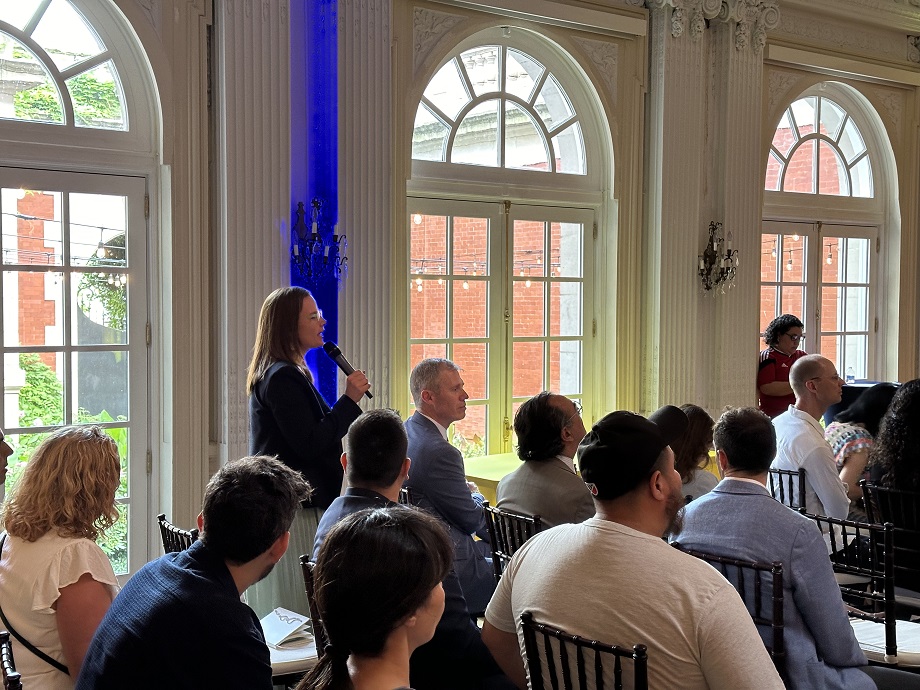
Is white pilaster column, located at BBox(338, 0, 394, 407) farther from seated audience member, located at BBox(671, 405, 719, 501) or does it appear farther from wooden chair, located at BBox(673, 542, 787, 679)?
wooden chair, located at BBox(673, 542, 787, 679)

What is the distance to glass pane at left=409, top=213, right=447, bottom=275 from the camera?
19.1 feet

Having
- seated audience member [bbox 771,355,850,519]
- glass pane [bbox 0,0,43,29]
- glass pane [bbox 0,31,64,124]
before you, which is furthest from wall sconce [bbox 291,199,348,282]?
seated audience member [bbox 771,355,850,519]

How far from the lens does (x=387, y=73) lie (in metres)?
5.39

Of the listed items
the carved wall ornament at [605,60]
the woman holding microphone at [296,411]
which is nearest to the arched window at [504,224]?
the carved wall ornament at [605,60]

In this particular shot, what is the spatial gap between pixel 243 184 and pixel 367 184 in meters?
0.71

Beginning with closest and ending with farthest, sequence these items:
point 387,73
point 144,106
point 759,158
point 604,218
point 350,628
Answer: point 350,628, point 144,106, point 387,73, point 604,218, point 759,158

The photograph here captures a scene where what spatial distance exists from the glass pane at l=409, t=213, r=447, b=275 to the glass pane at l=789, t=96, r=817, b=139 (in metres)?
3.18

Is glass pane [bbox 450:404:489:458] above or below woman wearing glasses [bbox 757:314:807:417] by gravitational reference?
below

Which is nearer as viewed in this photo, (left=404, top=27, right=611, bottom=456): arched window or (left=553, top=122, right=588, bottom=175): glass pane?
(left=404, top=27, right=611, bottom=456): arched window

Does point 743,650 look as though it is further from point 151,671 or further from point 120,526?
point 120,526

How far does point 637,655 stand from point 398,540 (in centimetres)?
50

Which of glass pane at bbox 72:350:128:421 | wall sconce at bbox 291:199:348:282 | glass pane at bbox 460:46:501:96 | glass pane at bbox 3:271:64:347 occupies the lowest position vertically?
glass pane at bbox 72:350:128:421

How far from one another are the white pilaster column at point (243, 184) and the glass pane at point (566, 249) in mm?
2025

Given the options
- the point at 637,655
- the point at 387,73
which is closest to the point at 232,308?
the point at 387,73
